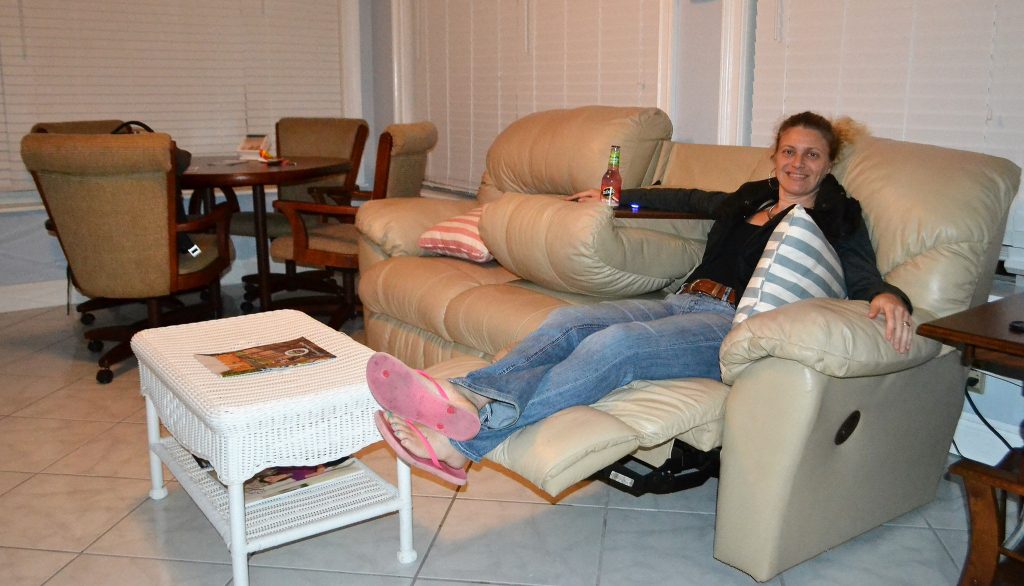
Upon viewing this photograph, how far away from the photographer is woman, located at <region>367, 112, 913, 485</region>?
194 cm

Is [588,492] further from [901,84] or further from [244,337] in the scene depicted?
Result: [901,84]

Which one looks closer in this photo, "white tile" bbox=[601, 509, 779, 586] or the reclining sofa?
the reclining sofa

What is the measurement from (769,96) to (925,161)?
0.93 m

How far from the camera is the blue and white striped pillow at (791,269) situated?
214cm

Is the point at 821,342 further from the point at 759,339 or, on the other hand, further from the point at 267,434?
the point at 267,434

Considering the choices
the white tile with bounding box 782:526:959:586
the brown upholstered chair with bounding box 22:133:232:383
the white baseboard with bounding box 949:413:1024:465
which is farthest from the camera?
the brown upholstered chair with bounding box 22:133:232:383

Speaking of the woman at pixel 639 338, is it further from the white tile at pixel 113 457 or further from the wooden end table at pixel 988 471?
the white tile at pixel 113 457

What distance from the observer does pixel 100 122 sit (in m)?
4.61

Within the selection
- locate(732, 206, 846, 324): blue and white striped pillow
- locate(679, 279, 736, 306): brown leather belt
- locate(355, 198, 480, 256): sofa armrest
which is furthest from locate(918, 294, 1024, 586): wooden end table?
locate(355, 198, 480, 256): sofa armrest

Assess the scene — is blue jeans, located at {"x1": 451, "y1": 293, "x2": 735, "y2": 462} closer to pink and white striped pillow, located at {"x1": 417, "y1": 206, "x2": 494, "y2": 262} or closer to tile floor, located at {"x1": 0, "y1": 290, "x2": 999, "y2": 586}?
tile floor, located at {"x1": 0, "y1": 290, "x2": 999, "y2": 586}

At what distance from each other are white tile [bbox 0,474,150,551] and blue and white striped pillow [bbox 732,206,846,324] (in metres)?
1.75

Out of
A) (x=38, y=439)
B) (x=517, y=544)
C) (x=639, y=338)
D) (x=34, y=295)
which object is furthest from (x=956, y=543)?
(x=34, y=295)

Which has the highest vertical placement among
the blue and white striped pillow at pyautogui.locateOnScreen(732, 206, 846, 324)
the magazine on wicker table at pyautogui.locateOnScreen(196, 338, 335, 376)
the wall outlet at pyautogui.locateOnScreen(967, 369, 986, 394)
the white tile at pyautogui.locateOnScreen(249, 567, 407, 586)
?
the blue and white striped pillow at pyautogui.locateOnScreen(732, 206, 846, 324)

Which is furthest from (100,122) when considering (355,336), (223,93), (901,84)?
(901,84)
